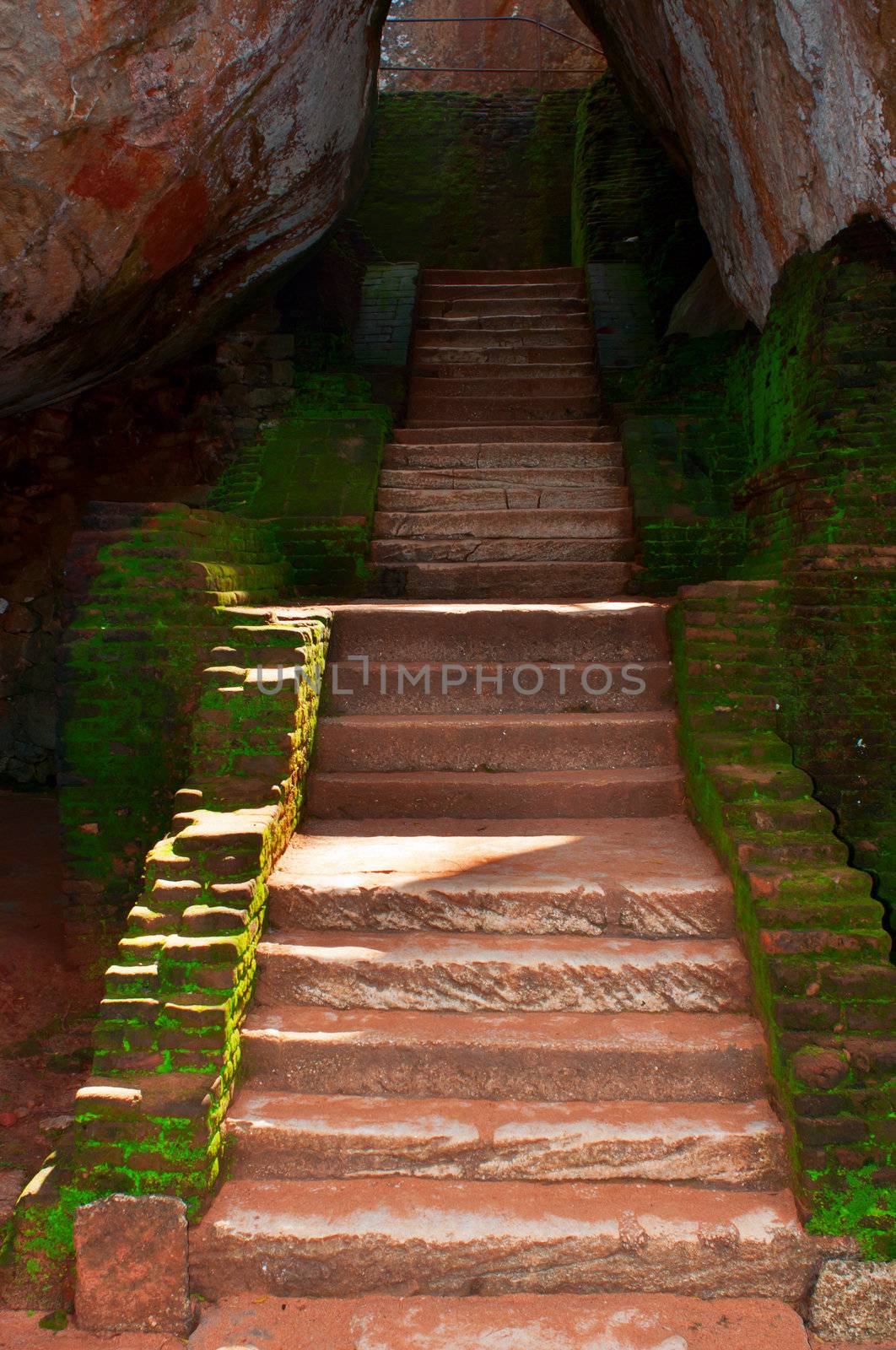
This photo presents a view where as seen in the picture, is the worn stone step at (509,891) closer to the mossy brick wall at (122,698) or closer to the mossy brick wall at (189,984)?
the mossy brick wall at (189,984)

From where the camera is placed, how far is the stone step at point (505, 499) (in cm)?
632

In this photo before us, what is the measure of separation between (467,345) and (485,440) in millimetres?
1853

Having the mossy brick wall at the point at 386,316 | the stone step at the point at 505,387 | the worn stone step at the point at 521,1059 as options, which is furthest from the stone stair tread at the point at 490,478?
the worn stone step at the point at 521,1059

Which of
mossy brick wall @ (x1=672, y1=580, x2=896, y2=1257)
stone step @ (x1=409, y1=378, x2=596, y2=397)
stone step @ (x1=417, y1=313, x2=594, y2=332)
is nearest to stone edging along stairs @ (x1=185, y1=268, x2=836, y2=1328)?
mossy brick wall @ (x1=672, y1=580, x2=896, y2=1257)

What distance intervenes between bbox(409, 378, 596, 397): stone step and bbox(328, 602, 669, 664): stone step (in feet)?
11.9

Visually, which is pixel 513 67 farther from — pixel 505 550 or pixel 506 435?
pixel 505 550

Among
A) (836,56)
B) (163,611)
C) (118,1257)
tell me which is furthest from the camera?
(836,56)

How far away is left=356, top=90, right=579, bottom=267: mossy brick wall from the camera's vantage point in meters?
12.8

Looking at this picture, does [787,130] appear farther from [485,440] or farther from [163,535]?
[163,535]

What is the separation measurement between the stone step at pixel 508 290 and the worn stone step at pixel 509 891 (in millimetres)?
7118

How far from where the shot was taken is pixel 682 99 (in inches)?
248

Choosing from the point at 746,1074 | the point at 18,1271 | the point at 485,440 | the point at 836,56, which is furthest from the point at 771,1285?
the point at 485,440

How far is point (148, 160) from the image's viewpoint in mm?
4734

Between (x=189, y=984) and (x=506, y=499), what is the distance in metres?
4.26
